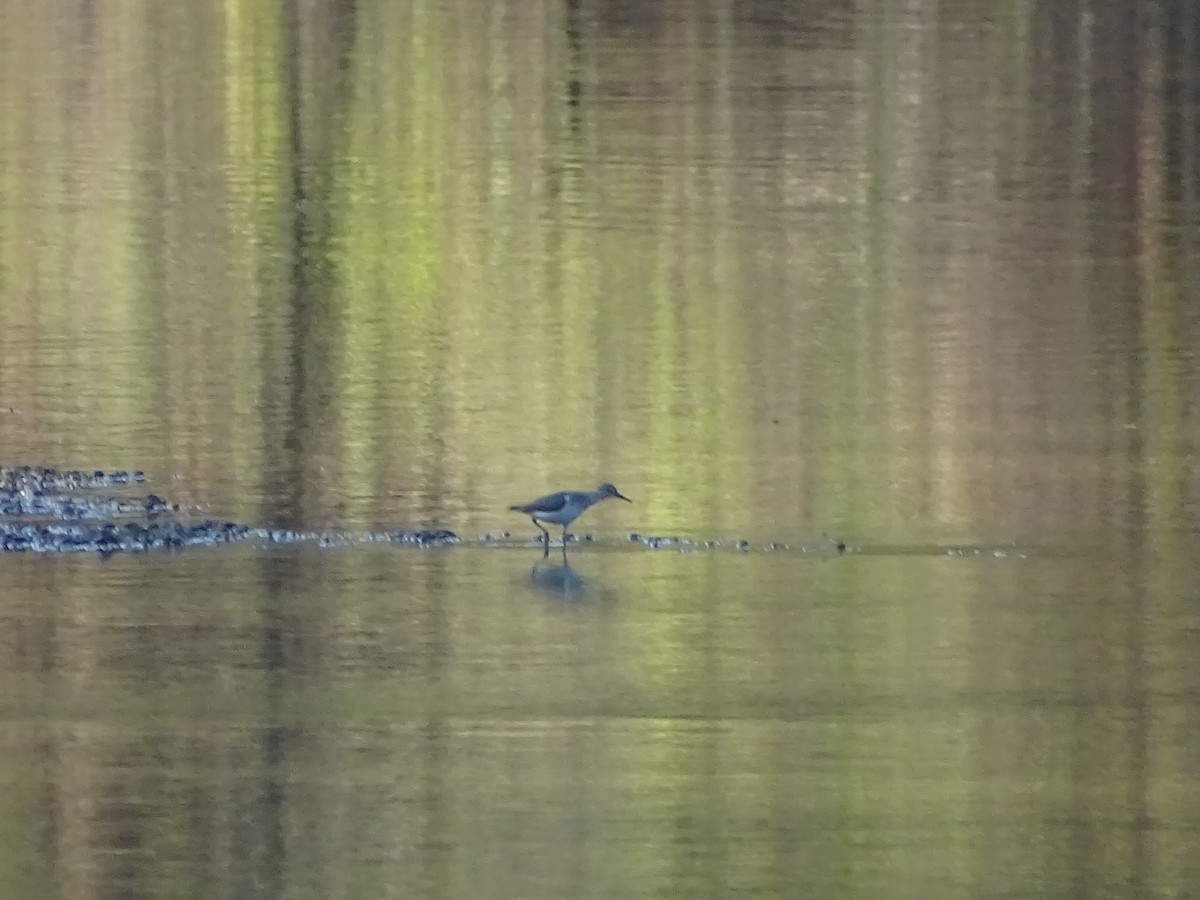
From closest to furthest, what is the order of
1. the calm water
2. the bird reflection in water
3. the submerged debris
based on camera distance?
the calm water, the bird reflection in water, the submerged debris

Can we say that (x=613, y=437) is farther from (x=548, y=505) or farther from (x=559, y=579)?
(x=559, y=579)

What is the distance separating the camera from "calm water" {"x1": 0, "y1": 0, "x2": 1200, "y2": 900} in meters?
1.47

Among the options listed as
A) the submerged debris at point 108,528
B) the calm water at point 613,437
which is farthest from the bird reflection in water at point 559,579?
the submerged debris at point 108,528

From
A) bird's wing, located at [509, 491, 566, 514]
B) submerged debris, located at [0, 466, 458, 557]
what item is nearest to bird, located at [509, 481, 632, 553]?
bird's wing, located at [509, 491, 566, 514]

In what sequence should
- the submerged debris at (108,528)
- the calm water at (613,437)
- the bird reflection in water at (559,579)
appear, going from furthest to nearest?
the submerged debris at (108,528) → the bird reflection in water at (559,579) → the calm water at (613,437)

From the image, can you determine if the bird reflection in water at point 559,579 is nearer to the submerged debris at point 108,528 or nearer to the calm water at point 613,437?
Result: the calm water at point 613,437

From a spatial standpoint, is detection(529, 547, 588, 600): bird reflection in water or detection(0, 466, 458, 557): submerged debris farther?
detection(0, 466, 458, 557): submerged debris

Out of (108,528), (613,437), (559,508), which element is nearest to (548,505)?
(559,508)

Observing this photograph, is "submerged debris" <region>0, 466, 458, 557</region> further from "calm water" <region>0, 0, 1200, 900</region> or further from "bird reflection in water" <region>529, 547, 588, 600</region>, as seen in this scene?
"bird reflection in water" <region>529, 547, 588, 600</region>

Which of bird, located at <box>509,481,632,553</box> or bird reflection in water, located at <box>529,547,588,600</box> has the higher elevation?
bird, located at <box>509,481,632,553</box>

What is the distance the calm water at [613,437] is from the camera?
147 cm

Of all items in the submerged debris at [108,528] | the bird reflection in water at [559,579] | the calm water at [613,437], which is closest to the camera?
the calm water at [613,437]

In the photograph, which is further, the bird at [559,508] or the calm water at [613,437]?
the bird at [559,508]

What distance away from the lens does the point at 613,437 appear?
2.51 meters
